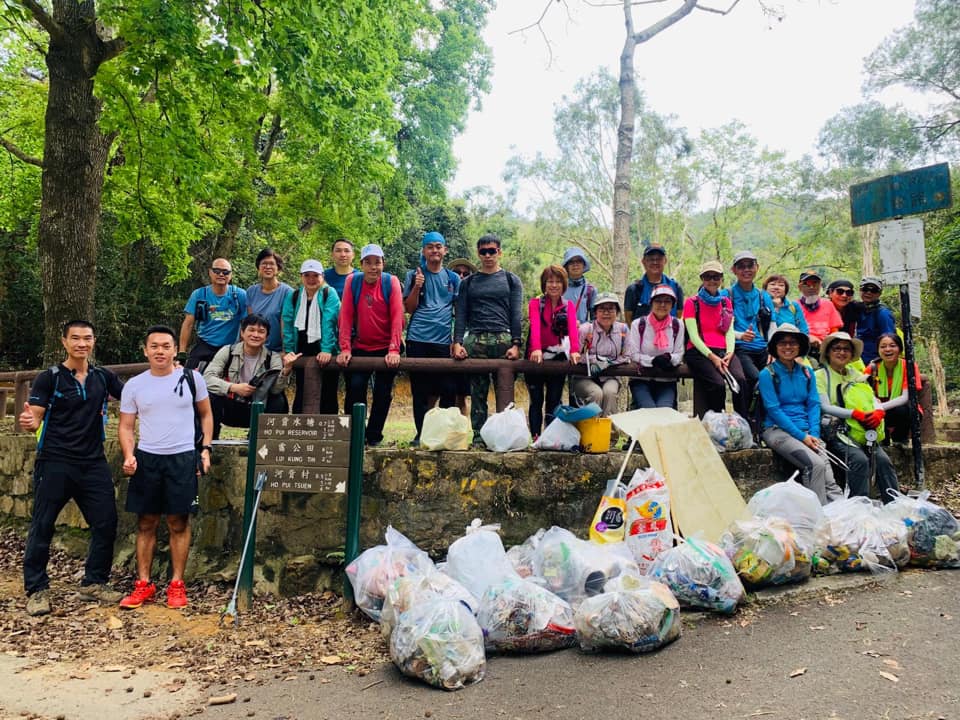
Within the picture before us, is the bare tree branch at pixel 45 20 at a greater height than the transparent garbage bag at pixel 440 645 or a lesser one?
greater

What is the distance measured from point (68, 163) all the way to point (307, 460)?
489 cm

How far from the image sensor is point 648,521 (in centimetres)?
479

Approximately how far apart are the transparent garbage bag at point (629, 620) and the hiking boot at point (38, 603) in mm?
3905

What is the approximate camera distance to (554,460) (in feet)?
17.8

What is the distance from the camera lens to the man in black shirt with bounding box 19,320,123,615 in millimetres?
5152

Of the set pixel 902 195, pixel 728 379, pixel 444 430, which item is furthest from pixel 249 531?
pixel 902 195

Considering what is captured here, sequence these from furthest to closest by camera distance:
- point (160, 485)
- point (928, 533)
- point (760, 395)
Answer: point (760, 395)
point (160, 485)
point (928, 533)

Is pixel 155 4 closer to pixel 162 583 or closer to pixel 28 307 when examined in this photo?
pixel 162 583

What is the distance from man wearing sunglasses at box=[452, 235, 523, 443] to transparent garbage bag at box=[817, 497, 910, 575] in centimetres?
283

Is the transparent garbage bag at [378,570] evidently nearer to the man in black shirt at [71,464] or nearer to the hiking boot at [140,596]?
the hiking boot at [140,596]

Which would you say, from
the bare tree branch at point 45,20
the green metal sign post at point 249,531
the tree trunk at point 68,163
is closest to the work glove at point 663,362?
the green metal sign post at point 249,531

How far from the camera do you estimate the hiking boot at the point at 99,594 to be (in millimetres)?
5246

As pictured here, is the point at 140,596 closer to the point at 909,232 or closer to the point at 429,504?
the point at 429,504

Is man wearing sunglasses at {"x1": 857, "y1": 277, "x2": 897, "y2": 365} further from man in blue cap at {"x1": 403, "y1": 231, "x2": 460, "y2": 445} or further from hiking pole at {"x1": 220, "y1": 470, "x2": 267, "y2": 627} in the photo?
hiking pole at {"x1": 220, "y1": 470, "x2": 267, "y2": 627}
